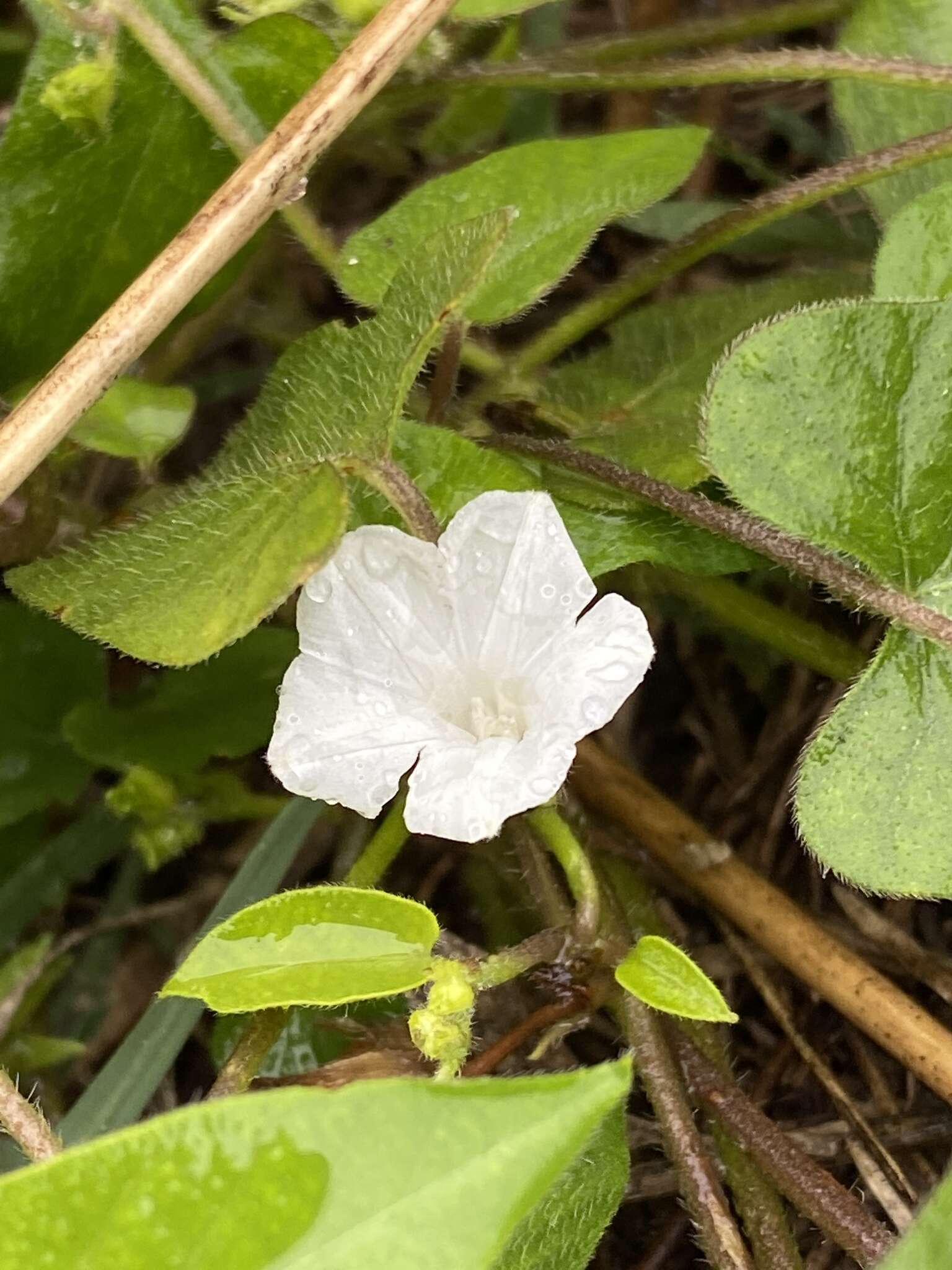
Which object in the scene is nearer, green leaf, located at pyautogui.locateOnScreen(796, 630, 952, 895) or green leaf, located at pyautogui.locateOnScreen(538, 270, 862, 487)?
green leaf, located at pyautogui.locateOnScreen(796, 630, 952, 895)

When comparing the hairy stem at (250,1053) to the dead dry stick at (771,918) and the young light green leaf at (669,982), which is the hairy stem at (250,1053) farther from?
the dead dry stick at (771,918)

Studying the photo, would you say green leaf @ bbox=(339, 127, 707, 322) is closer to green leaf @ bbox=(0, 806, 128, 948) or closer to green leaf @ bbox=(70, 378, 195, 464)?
green leaf @ bbox=(70, 378, 195, 464)

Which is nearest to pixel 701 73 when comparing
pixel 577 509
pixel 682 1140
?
pixel 577 509

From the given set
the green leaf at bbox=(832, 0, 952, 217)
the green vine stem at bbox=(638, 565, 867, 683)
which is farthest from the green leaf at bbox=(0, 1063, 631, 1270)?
the green leaf at bbox=(832, 0, 952, 217)

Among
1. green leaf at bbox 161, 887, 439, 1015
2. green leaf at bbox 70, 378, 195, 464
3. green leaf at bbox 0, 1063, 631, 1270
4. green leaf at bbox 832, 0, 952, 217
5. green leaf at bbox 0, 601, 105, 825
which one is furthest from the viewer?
green leaf at bbox 0, 601, 105, 825

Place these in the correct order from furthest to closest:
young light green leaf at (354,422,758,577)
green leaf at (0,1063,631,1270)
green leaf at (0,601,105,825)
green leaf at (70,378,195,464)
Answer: green leaf at (0,601,105,825), green leaf at (70,378,195,464), young light green leaf at (354,422,758,577), green leaf at (0,1063,631,1270)

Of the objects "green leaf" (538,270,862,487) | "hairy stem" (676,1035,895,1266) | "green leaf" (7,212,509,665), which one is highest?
"green leaf" (7,212,509,665)

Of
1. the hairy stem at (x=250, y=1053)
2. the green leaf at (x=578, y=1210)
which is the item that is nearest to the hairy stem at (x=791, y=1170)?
the green leaf at (x=578, y=1210)

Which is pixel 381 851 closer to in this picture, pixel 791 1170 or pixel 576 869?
pixel 576 869

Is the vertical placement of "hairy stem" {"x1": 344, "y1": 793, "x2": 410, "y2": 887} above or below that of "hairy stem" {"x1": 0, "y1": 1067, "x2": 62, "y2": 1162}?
below
